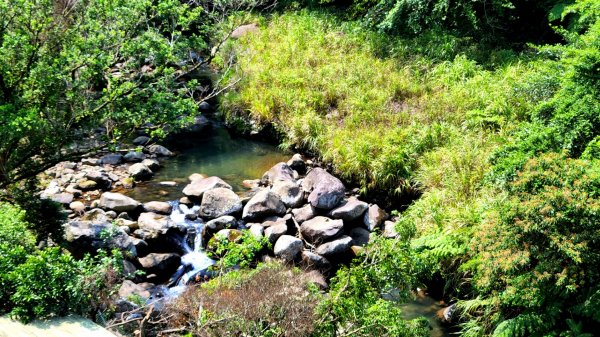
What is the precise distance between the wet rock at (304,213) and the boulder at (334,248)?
0.92 metres

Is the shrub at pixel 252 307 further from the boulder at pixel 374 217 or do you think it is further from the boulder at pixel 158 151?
the boulder at pixel 158 151

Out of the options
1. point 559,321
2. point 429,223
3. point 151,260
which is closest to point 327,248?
point 429,223

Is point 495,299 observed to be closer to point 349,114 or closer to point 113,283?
point 113,283

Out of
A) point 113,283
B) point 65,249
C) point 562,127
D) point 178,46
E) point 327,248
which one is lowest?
point 327,248

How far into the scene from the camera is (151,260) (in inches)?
331

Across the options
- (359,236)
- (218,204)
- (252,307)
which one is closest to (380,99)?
(359,236)

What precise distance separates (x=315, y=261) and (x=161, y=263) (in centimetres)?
244

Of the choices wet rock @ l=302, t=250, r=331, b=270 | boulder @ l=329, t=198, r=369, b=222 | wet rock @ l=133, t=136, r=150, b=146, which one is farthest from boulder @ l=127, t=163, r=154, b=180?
wet rock @ l=302, t=250, r=331, b=270

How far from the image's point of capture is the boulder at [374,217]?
31.1 ft

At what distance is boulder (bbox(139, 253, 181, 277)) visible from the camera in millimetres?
8359

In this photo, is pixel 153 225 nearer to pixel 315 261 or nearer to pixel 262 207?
pixel 262 207

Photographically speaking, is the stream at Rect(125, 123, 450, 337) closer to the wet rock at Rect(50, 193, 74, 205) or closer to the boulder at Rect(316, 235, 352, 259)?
the wet rock at Rect(50, 193, 74, 205)

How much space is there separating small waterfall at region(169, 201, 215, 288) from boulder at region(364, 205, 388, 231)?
2.80m

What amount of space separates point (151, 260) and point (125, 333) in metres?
2.80
